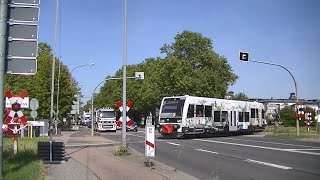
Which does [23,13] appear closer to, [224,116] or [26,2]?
[26,2]

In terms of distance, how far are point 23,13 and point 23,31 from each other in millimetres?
439

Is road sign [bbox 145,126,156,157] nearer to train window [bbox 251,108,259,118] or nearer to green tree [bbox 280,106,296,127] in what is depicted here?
train window [bbox 251,108,259,118]

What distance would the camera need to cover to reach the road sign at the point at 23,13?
33.9 feet

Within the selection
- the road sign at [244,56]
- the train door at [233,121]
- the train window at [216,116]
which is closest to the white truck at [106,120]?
the train door at [233,121]

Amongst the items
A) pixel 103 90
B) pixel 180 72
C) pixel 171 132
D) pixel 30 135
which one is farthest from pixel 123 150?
pixel 103 90

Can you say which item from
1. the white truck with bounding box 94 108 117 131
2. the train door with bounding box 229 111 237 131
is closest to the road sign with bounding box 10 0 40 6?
the train door with bounding box 229 111 237 131

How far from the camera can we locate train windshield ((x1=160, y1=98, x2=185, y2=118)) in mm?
33719

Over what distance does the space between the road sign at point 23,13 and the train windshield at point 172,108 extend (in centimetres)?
2364

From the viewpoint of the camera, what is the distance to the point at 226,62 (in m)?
67.5

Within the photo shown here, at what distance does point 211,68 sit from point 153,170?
53.6 m

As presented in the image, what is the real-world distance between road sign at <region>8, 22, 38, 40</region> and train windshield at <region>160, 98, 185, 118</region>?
2355cm

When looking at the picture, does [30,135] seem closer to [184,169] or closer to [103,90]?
[184,169]

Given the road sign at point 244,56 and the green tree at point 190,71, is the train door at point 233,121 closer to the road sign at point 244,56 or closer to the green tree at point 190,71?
the road sign at point 244,56

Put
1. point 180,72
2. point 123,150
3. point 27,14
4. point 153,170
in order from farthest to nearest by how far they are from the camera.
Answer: point 180,72
point 123,150
point 153,170
point 27,14
